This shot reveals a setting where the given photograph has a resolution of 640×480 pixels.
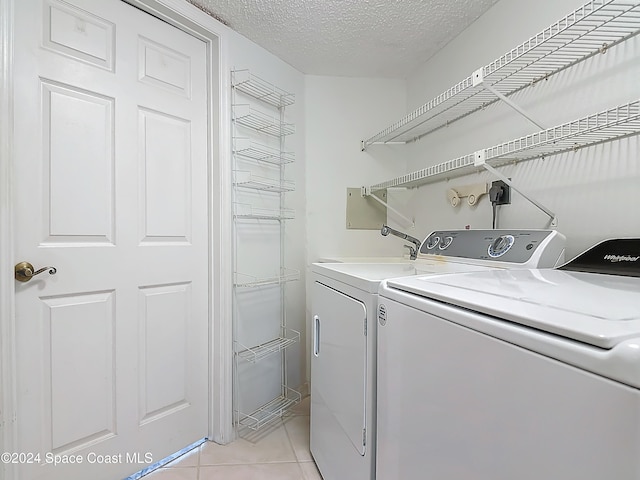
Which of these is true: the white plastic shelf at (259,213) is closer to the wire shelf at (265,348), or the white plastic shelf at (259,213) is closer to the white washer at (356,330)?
the white washer at (356,330)

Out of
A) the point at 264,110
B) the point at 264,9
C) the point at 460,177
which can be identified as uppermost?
the point at 264,9

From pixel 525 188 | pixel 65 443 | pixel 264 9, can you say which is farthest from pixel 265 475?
pixel 264 9

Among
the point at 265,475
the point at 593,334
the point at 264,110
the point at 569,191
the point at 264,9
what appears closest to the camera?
the point at 593,334

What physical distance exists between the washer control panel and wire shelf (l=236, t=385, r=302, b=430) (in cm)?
129

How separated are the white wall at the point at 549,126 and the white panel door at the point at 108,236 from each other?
146 centimetres

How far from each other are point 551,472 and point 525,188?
1.34 metres

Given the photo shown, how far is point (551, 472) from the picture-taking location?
0.48 meters

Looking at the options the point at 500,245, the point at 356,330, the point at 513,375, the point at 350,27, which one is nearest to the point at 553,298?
the point at 513,375

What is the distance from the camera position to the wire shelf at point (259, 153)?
6.46 feet

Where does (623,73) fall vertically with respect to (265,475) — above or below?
above

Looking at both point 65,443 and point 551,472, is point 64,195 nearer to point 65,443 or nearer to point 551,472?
point 65,443

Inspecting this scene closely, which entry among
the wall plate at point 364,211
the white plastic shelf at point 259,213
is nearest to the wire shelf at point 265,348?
the white plastic shelf at point 259,213

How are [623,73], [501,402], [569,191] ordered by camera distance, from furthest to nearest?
[569,191]
[623,73]
[501,402]

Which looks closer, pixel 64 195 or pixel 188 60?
pixel 64 195
